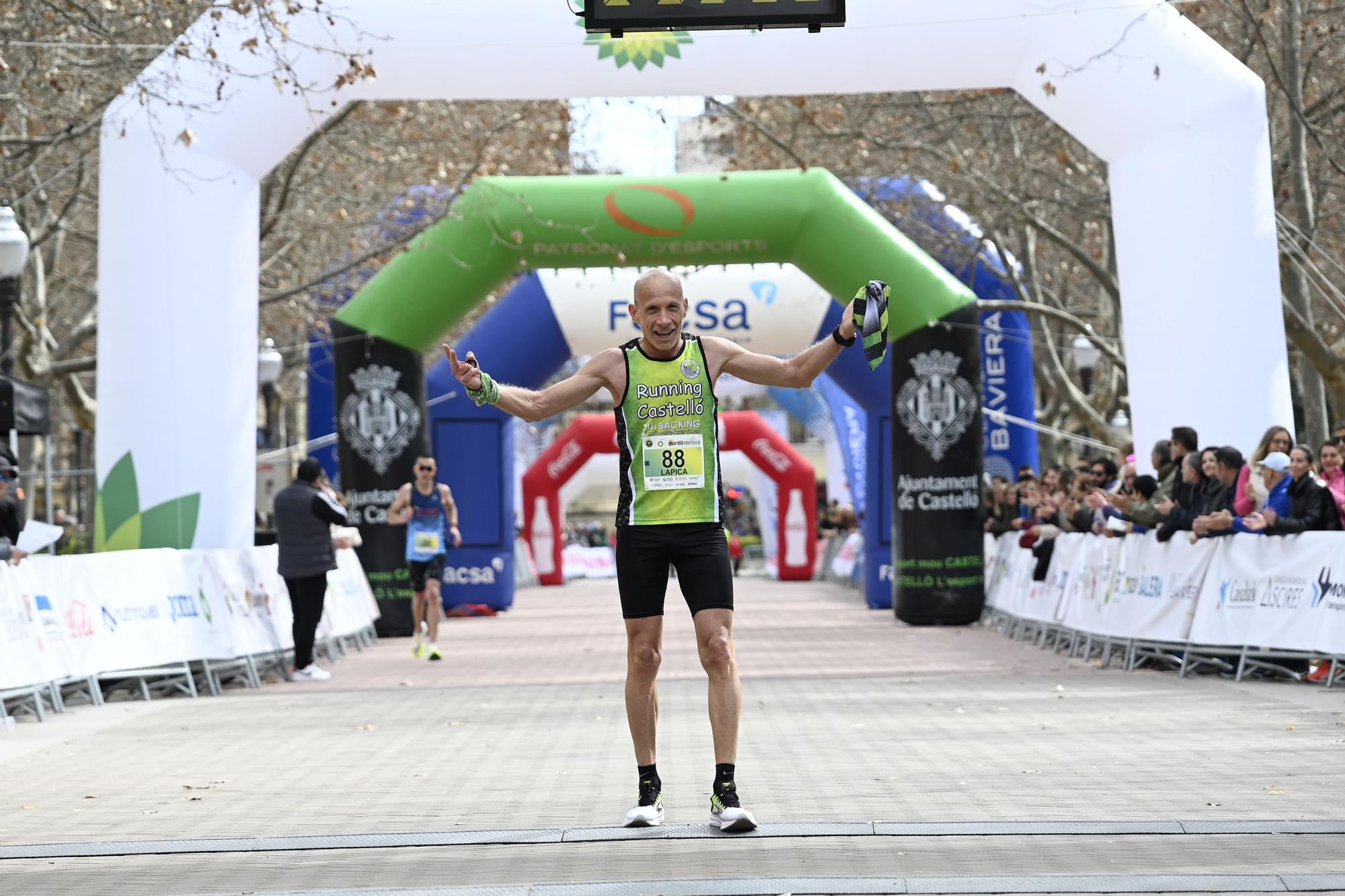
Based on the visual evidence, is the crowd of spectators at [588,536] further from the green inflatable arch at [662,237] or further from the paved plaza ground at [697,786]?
the paved plaza ground at [697,786]

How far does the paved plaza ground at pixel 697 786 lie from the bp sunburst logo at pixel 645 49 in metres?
4.87

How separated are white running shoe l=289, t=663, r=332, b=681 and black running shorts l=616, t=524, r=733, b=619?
335 inches

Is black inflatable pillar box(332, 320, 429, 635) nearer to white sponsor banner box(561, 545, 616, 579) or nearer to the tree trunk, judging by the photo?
the tree trunk

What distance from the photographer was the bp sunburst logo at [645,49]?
48.6 ft

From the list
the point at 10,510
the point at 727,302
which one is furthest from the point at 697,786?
the point at 727,302

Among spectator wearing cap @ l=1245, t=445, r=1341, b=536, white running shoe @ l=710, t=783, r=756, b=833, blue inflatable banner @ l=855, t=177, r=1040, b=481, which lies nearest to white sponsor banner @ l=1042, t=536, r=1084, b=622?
spectator wearing cap @ l=1245, t=445, r=1341, b=536

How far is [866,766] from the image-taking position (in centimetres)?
816

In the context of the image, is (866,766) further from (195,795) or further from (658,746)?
(195,795)

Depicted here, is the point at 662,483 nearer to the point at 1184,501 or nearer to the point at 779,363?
the point at 779,363

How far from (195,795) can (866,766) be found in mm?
2852

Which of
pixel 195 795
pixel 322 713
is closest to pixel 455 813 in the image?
pixel 195 795

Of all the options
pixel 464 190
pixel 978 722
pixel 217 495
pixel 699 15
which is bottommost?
pixel 978 722

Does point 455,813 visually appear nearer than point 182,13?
Yes

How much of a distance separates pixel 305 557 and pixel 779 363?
8679mm
